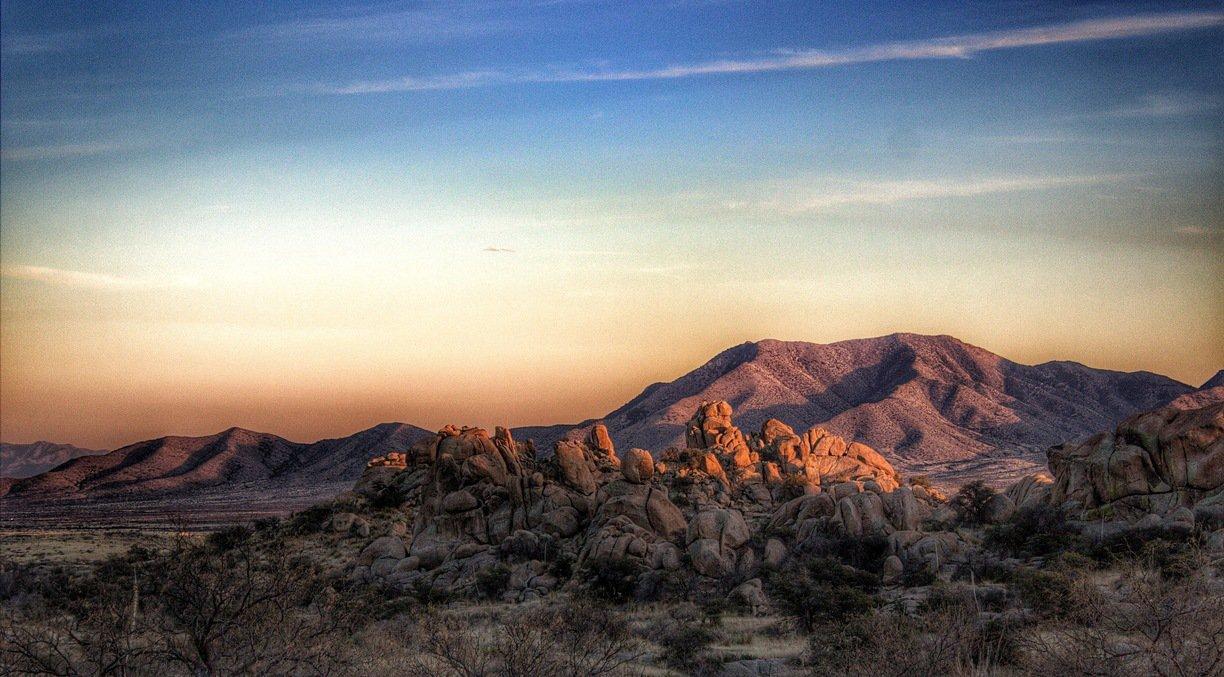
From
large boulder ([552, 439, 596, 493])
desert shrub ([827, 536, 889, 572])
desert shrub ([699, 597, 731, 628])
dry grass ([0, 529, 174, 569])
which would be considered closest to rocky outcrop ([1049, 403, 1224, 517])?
desert shrub ([827, 536, 889, 572])

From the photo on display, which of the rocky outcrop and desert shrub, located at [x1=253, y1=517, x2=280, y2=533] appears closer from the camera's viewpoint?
the rocky outcrop

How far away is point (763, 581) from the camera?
42219mm

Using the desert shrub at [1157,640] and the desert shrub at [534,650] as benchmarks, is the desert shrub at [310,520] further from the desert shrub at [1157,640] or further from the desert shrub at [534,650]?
the desert shrub at [1157,640]

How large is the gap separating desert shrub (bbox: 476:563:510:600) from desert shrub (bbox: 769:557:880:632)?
12667mm

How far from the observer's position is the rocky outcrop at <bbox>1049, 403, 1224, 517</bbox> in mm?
47906

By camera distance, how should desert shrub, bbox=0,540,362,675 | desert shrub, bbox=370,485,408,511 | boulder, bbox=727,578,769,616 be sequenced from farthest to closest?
desert shrub, bbox=370,485,408,511
boulder, bbox=727,578,769,616
desert shrub, bbox=0,540,362,675

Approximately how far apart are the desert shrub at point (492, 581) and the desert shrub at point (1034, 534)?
2380cm

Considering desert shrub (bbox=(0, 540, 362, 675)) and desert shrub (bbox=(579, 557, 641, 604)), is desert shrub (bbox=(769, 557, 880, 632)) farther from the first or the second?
desert shrub (bbox=(0, 540, 362, 675))

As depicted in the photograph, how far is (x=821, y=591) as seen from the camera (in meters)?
35.5

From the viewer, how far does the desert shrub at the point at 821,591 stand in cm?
3369

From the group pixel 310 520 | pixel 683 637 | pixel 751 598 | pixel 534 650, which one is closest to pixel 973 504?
pixel 751 598

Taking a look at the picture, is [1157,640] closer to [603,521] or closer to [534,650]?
[534,650]

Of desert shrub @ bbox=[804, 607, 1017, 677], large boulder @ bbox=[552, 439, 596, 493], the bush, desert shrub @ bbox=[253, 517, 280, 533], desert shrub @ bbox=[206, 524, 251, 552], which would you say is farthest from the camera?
the bush

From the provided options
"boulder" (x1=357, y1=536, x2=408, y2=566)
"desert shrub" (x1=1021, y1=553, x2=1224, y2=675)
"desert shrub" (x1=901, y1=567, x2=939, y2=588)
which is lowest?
"desert shrub" (x1=901, y1=567, x2=939, y2=588)
